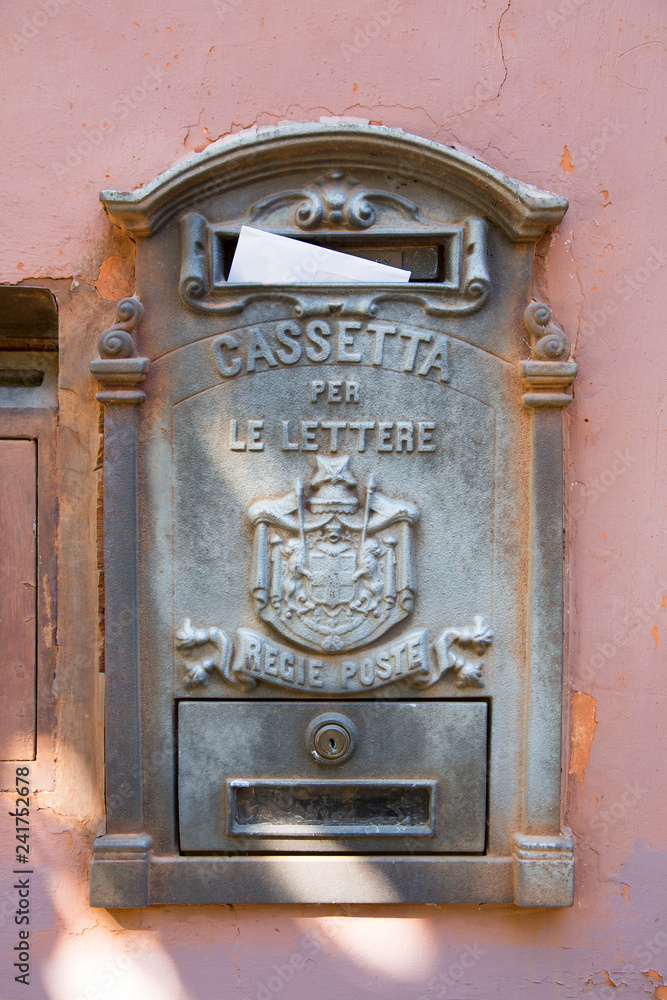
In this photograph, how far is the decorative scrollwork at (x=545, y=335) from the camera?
93.4 inches

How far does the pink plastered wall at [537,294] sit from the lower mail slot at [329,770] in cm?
28

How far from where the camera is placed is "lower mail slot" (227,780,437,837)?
2.40 m

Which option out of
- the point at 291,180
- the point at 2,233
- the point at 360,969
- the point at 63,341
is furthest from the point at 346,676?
the point at 2,233

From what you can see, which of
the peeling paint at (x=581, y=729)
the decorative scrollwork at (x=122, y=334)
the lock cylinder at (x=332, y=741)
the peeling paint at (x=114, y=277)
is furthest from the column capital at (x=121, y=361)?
the peeling paint at (x=581, y=729)

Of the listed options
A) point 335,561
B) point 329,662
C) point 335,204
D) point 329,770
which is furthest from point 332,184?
point 329,770

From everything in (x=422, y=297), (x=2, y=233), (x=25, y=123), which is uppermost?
(x=25, y=123)

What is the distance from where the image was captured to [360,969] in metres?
2.46

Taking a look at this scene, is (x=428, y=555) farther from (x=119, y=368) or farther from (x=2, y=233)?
(x=2, y=233)

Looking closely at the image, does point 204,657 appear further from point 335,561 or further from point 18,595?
point 18,595

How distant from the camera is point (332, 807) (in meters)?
2.44

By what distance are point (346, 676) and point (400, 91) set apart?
2.06 metres

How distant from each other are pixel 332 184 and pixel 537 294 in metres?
0.81

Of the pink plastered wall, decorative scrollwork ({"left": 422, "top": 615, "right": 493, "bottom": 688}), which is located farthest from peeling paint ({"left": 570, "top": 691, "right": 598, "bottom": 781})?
decorative scrollwork ({"left": 422, "top": 615, "right": 493, "bottom": 688})

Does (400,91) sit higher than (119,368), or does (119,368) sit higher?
(400,91)
